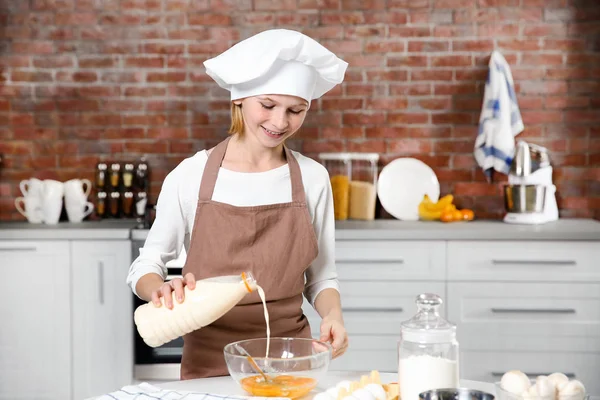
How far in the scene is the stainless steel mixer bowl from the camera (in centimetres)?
367

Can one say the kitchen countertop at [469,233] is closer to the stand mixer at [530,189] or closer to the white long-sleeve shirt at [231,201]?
the stand mixer at [530,189]

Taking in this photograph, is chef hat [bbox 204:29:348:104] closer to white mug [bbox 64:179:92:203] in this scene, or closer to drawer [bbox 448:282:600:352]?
drawer [bbox 448:282:600:352]

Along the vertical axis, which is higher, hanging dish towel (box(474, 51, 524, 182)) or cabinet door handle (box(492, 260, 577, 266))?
hanging dish towel (box(474, 51, 524, 182))

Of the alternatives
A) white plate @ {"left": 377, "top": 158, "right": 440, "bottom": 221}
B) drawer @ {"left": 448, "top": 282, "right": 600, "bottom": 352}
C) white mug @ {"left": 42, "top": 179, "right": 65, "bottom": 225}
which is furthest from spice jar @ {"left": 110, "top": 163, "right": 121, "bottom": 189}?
drawer @ {"left": 448, "top": 282, "right": 600, "bottom": 352}

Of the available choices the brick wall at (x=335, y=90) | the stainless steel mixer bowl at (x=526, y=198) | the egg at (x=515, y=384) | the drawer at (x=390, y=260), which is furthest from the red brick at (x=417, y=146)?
the egg at (x=515, y=384)

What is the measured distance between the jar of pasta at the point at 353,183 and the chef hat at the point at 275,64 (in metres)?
1.99

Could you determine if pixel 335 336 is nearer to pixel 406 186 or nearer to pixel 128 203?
pixel 406 186

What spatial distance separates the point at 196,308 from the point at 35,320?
7.50 ft

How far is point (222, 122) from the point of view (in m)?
4.07

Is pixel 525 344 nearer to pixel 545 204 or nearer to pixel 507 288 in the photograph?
pixel 507 288

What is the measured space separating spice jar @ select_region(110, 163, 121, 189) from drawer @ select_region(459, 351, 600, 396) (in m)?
1.87

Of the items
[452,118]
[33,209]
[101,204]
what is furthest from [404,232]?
[33,209]

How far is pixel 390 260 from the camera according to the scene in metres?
3.46

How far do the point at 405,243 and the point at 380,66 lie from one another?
105 centimetres
